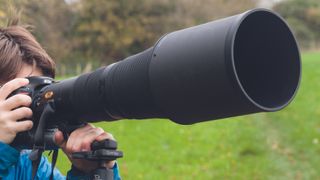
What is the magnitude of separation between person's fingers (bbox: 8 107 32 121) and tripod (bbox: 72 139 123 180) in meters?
0.19

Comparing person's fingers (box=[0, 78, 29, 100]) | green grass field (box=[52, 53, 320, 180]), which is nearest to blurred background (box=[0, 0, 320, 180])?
green grass field (box=[52, 53, 320, 180])

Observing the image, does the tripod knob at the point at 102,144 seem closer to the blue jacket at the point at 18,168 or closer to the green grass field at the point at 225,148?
the blue jacket at the point at 18,168

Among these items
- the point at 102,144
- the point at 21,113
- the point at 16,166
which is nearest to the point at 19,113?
the point at 21,113

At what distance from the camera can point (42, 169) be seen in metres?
2.02

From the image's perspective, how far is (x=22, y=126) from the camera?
1.55 meters

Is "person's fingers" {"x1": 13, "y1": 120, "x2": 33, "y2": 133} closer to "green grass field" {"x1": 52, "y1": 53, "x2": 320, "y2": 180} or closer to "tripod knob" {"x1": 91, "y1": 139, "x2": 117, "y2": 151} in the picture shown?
"tripod knob" {"x1": 91, "y1": 139, "x2": 117, "y2": 151}

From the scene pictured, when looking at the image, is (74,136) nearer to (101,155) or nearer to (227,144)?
(101,155)

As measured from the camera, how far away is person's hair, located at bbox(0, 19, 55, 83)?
1.81 m

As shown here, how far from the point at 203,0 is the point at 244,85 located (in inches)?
1185

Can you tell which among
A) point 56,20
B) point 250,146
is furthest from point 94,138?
point 56,20

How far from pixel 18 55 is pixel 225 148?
18.7 ft

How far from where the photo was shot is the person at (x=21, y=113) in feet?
5.08

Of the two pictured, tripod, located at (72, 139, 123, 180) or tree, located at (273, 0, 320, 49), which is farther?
tree, located at (273, 0, 320, 49)

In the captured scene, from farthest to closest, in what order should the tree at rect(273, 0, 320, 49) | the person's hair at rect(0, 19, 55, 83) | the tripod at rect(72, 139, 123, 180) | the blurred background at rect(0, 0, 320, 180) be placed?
the tree at rect(273, 0, 320, 49)
the blurred background at rect(0, 0, 320, 180)
the person's hair at rect(0, 19, 55, 83)
the tripod at rect(72, 139, 123, 180)
